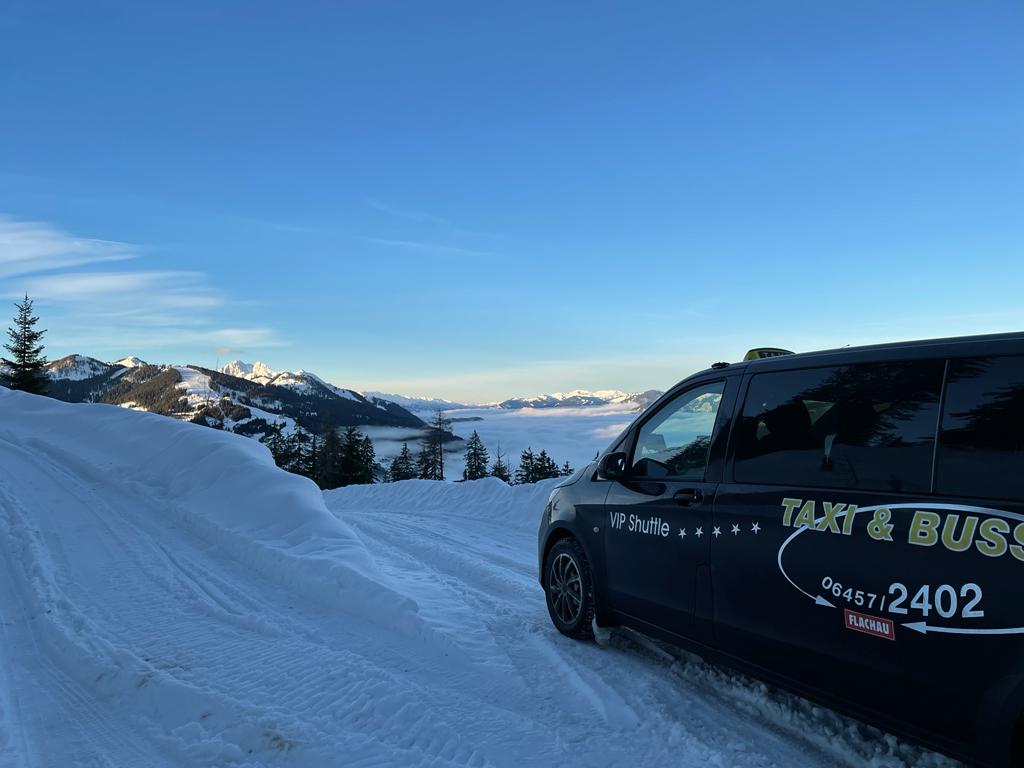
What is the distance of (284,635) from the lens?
16.7 ft

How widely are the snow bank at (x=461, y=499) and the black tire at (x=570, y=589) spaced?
626cm

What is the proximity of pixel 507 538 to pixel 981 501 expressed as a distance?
8.22 metres

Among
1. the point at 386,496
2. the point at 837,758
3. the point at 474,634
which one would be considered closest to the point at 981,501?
the point at 837,758

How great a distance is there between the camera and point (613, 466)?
15.7ft

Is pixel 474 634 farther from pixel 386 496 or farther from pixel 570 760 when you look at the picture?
pixel 386 496

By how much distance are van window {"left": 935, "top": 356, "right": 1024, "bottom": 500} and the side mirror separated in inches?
86.8

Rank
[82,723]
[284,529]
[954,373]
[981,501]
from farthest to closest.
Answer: [284,529] → [82,723] → [954,373] → [981,501]

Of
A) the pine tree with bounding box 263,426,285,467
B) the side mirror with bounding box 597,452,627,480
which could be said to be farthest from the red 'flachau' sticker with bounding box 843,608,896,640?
the pine tree with bounding box 263,426,285,467

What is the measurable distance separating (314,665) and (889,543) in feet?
11.9

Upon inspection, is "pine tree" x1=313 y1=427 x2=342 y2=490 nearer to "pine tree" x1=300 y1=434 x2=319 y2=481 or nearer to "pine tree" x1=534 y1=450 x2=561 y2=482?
"pine tree" x1=300 y1=434 x2=319 y2=481

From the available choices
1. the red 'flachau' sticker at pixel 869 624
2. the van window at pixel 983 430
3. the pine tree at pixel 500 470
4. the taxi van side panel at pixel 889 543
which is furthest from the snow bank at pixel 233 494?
the pine tree at pixel 500 470

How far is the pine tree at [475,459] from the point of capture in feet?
207

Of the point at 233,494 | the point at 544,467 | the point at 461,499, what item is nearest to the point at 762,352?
the point at 233,494

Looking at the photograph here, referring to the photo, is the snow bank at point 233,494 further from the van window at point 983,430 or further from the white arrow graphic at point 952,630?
the van window at point 983,430
